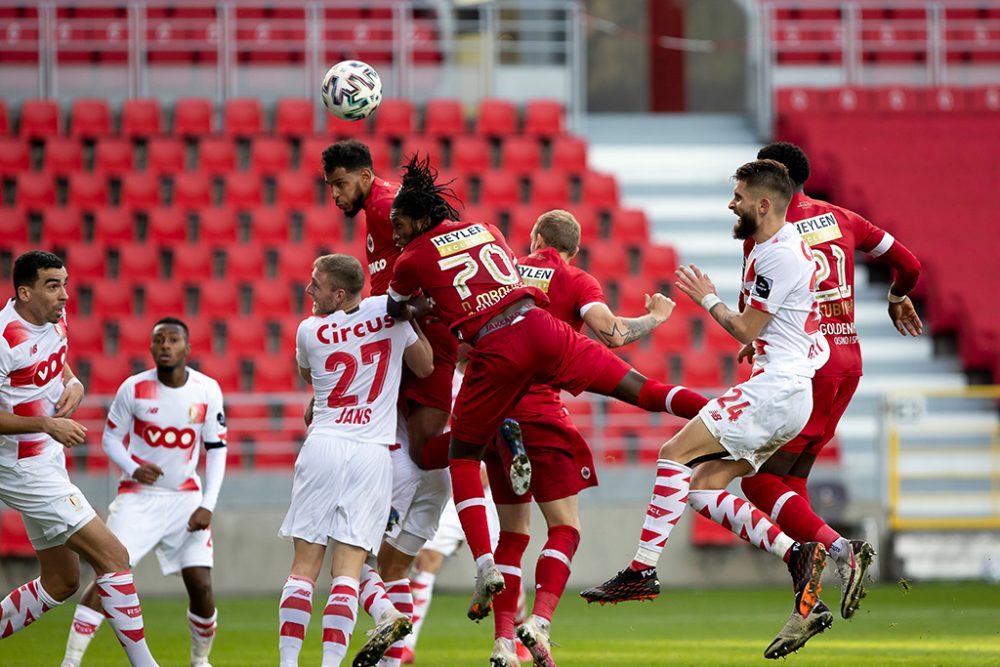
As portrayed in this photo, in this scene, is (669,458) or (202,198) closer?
(669,458)

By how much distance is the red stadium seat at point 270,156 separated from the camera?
1869 cm

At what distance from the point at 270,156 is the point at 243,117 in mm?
734

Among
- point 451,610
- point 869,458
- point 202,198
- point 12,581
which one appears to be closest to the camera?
point 451,610

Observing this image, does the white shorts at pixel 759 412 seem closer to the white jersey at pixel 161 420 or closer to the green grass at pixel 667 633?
the green grass at pixel 667 633

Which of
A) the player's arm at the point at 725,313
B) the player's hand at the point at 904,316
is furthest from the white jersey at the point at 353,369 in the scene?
the player's hand at the point at 904,316

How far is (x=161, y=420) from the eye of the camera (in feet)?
31.6

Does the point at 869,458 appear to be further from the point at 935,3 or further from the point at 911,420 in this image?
the point at 935,3

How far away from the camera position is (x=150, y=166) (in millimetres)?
18641

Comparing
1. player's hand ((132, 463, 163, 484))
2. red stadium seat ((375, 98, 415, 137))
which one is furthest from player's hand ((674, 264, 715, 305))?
red stadium seat ((375, 98, 415, 137))

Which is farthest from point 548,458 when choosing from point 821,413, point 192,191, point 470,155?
point 192,191

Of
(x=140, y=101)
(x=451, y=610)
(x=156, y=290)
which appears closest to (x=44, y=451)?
(x=451, y=610)

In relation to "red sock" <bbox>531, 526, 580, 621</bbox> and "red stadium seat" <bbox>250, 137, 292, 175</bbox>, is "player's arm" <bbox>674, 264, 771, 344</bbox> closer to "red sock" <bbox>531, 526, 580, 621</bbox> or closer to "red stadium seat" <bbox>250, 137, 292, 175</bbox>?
"red sock" <bbox>531, 526, 580, 621</bbox>

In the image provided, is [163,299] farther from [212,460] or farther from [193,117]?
[212,460]

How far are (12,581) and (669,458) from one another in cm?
905
